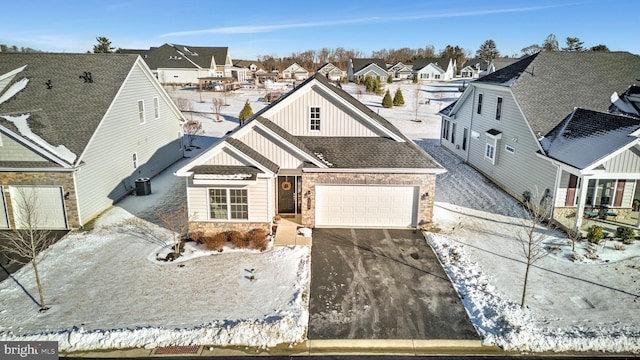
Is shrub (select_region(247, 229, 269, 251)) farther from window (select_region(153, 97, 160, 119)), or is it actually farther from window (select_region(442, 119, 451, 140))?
window (select_region(442, 119, 451, 140))

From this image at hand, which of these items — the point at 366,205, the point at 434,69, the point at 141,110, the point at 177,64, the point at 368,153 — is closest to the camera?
the point at 366,205

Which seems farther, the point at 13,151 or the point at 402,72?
the point at 402,72

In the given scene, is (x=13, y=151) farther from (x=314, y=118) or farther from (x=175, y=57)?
(x=175, y=57)

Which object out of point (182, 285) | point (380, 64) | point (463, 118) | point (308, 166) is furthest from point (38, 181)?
point (380, 64)

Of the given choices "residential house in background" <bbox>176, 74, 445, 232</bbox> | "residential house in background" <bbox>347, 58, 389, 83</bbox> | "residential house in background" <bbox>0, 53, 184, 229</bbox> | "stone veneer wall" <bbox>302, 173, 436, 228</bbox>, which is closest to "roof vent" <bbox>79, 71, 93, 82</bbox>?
"residential house in background" <bbox>0, 53, 184, 229</bbox>

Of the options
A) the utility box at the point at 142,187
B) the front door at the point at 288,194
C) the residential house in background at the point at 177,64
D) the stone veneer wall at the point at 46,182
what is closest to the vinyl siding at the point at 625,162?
the front door at the point at 288,194

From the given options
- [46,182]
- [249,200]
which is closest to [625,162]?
[249,200]
